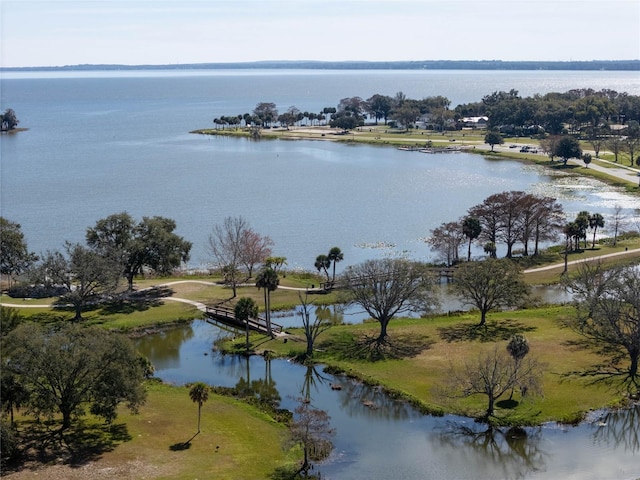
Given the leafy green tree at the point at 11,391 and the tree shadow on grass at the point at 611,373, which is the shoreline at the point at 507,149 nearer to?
the tree shadow on grass at the point at 611,373

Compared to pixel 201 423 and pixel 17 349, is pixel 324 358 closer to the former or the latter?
pixel 201 423

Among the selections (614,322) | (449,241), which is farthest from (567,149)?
(614,322)

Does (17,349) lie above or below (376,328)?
above

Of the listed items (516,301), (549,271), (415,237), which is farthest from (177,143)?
(516,301)

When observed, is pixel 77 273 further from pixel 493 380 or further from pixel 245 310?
pixel 493 380

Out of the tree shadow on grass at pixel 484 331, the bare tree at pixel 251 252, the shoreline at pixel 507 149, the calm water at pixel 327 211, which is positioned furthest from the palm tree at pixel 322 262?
the shoreline at pixel 507 149

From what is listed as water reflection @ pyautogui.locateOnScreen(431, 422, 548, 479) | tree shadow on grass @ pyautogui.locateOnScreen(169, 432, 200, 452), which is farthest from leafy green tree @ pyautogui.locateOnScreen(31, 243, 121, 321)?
water reflection @ pyautogui.locateOnScreen(431, 422, 548, 479)
